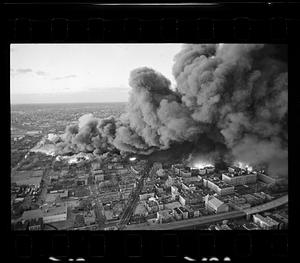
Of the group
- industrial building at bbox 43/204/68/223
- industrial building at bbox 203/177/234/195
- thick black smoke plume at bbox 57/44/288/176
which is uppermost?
thick black smoke plume at bbox 57/44/288/176

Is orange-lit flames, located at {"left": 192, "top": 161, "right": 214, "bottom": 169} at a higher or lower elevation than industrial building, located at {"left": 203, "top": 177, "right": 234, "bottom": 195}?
higher

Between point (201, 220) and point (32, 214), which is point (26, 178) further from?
point (201, 220)

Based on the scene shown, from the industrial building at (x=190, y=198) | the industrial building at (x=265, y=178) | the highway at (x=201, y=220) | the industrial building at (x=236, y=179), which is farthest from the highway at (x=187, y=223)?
the industrial building at (x=265, y=178)

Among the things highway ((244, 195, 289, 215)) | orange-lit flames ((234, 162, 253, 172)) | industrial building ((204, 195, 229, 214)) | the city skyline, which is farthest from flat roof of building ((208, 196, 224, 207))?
the city skyline

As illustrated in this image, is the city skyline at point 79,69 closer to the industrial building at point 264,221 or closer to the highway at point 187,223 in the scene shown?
the highway at point 187,223

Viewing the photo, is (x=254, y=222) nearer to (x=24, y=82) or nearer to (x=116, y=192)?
(x=116, y=192)

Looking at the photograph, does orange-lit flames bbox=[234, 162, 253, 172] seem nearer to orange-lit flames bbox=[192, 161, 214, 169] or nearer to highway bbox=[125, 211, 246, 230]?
orange-lit flames bbox=[192, 161, 214, 169]
